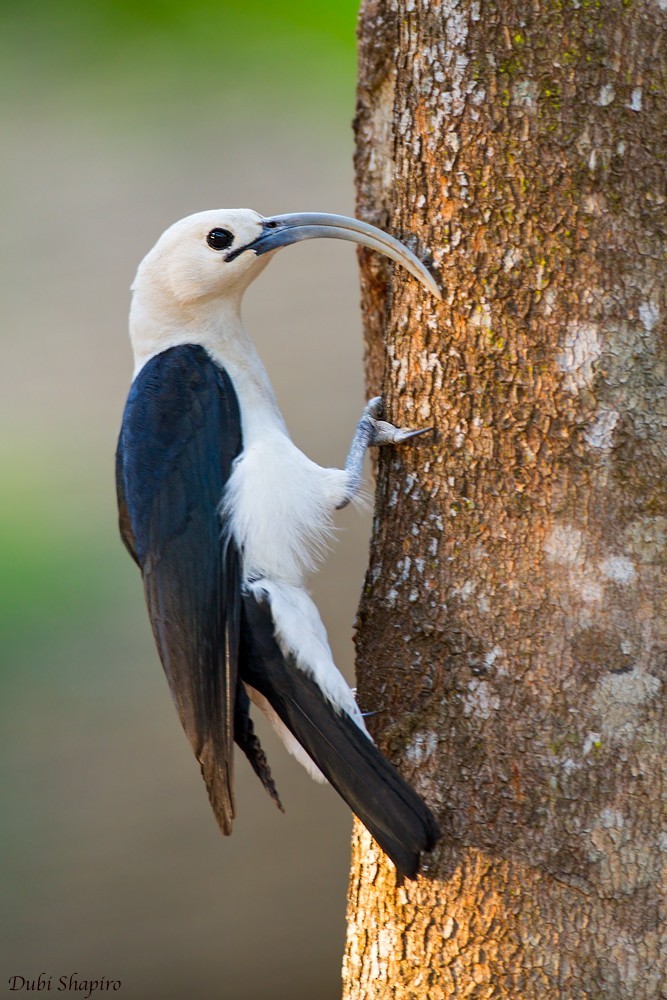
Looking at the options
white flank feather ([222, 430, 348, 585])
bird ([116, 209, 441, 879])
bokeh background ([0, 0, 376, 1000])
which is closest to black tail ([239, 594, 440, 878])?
bird ([116, 209, 441, 879])

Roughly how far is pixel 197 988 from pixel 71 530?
203 cm

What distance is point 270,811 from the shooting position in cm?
440

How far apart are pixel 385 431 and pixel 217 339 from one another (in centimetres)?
60

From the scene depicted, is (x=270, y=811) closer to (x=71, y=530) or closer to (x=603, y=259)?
(x=71, y=530)

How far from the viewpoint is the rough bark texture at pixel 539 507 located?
196 centimetres

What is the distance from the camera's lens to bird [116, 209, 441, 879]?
2168 millimetres

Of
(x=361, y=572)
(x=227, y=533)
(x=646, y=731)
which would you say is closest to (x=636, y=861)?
(x=646, y=731)

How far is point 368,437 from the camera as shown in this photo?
2.29 metres

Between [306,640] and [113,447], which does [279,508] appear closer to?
[306,640]

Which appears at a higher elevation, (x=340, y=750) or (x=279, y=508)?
(x=279, y=508)

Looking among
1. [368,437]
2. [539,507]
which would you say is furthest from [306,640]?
[539,507]
